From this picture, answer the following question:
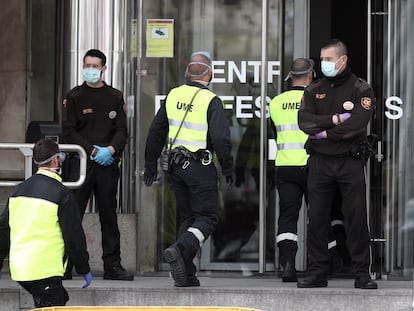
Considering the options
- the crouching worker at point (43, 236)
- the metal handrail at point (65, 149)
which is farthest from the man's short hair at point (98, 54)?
the crouching worker at point (43, 236)

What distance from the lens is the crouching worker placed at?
7.97 m

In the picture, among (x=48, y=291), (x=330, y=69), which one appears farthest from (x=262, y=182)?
(x=48, y=291)

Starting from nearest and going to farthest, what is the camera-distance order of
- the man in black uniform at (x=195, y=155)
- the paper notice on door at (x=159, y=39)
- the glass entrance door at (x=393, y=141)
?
the man in black uniform at (x=195, y=155) → the glass entrance door at (x=393, y=141) → the paper notice on door at (x=159, y=39)

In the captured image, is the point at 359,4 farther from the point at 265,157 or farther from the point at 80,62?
the point at 80,62

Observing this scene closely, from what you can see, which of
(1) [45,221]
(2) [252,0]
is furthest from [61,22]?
(1) [45,221]

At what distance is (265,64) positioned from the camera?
38.0 feet

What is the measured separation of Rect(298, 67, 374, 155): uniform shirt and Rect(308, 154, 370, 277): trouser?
0.43 feet

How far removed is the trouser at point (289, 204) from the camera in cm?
1061

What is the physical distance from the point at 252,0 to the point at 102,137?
→ 216cm

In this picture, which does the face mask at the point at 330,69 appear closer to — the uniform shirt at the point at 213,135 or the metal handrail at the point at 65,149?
the uniform shirt at the point at 213,135

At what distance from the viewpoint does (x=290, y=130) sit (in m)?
10.6

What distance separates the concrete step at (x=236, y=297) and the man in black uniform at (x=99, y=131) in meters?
0.71

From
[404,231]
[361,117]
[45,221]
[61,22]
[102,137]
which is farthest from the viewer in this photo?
[61,22]

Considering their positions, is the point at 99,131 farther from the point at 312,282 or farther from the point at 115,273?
the point at 312,282
